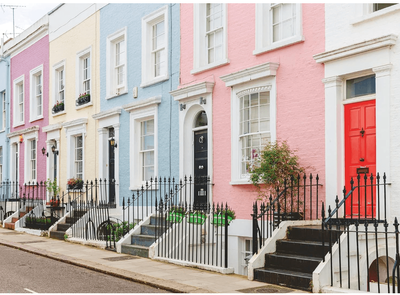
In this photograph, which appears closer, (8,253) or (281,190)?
(281,190)

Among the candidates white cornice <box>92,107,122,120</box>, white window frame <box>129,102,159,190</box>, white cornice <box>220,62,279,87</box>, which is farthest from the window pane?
white cornice <box>92,107,122,120</box>

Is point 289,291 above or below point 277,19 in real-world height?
below

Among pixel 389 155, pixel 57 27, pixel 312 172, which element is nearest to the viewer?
pixel 389 155

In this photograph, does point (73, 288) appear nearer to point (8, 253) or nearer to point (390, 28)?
point (8, 253)

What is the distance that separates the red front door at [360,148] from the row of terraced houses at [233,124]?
2cm

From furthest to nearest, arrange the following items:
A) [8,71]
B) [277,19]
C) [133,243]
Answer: [8,71], [133,243], [277,19]

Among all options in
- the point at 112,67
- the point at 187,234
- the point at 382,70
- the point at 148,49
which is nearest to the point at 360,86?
the point at 382,70

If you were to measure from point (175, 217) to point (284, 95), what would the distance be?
3441 mm

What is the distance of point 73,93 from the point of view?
19422mm

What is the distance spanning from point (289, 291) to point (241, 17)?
21.9 feet

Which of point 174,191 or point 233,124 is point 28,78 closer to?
point 174,191

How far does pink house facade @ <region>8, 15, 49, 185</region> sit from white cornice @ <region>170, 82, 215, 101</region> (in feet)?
29.4

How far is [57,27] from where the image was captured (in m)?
20.7

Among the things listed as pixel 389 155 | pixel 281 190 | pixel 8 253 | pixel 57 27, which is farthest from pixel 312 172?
pixel 57 27
